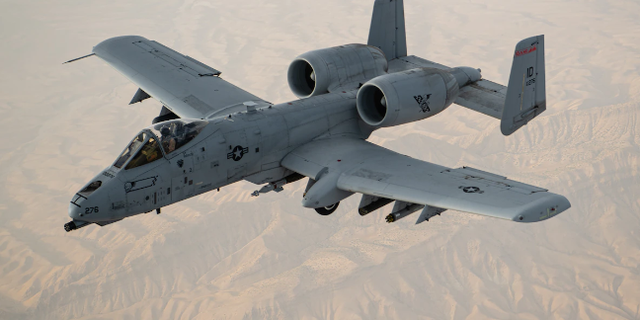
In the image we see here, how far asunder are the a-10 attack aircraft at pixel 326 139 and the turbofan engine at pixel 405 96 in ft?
0.12

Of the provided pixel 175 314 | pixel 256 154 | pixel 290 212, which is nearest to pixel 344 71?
pixel 256 154

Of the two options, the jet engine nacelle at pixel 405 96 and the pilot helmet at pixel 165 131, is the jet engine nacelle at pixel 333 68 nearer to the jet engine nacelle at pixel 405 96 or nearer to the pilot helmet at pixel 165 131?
the jet engine nacelle at pixel 405 96

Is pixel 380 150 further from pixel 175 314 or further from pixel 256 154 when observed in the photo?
pixel 175 314

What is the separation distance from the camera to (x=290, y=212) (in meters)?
140

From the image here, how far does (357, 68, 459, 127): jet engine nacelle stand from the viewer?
19.8 m

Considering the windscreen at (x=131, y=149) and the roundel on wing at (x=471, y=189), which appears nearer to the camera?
the roundel on wing at (x=471, y=189)

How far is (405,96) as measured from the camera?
784 inches

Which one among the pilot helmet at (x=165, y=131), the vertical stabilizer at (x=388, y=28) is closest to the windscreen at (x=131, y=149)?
the pilot helmet at (x=165, y=131)

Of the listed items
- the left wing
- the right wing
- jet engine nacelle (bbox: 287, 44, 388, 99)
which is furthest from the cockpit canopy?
jet engine nacelle (bbox: 287, 44, 388, 99)

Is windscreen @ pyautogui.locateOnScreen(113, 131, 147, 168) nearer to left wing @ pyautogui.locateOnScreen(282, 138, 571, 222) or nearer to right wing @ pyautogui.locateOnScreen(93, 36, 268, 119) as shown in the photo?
right wing @ pyautogui.locateOnScreen(93, 36, 268, 119)

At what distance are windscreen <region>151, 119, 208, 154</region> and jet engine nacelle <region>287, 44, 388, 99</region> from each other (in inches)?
216

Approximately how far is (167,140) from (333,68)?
7273 millimetres

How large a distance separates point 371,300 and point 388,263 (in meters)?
8.61

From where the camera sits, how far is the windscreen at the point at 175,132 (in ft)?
57.2
